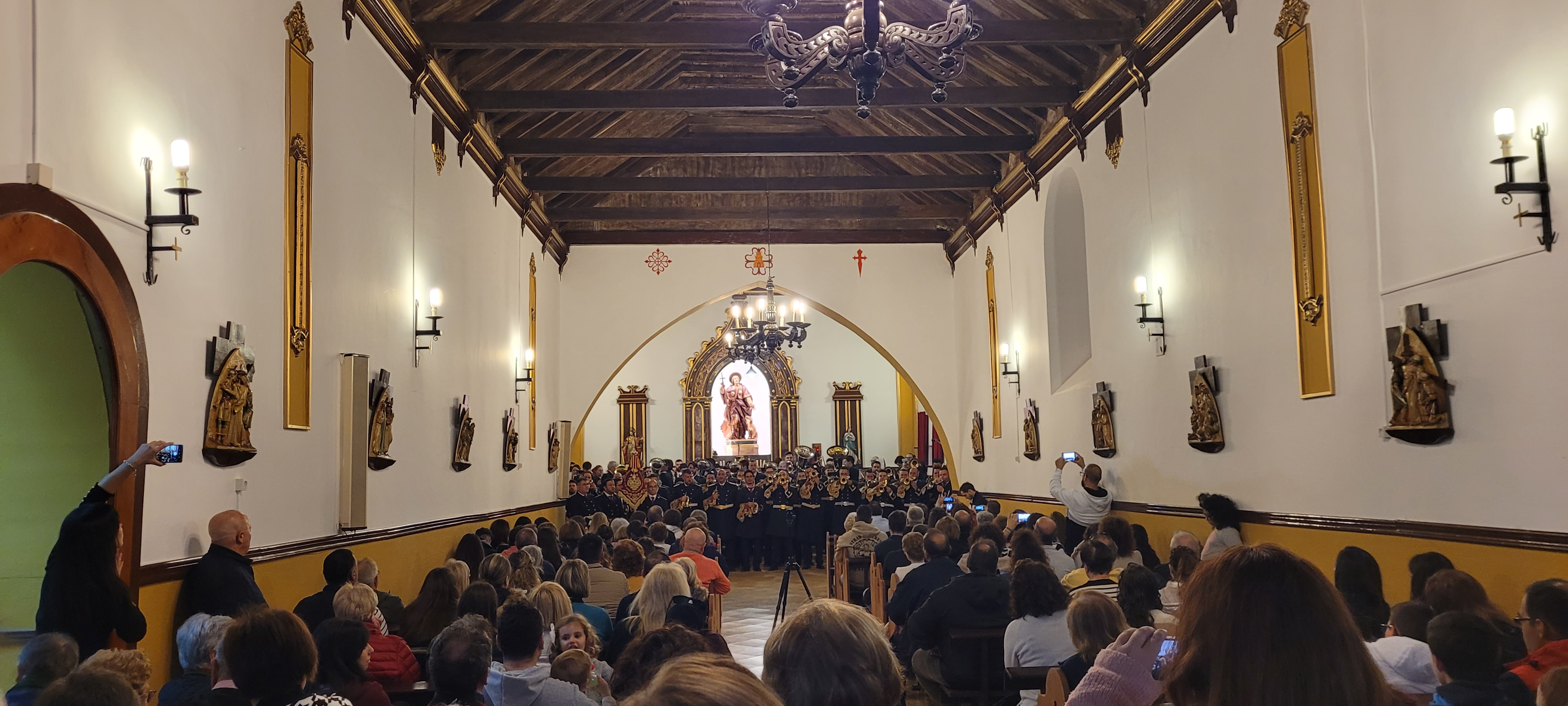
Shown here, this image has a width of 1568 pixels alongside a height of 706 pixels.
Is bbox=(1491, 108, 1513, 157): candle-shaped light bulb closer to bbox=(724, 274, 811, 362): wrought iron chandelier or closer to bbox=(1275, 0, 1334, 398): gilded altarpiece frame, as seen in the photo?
bbox=(1275, 0, 1334, 398): gilded altarpiece frame

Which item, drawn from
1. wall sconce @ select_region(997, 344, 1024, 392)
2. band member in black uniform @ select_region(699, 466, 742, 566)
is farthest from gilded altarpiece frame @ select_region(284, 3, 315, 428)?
band member in black uniform @ select_region(699, 466, 742, 566)

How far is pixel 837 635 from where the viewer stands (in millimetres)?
2480

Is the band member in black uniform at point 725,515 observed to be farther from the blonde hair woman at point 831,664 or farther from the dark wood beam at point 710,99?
the blonde hair woman at point 831,664

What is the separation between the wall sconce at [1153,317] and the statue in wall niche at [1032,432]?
3.63 metres

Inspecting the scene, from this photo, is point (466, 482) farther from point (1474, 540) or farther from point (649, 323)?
point (1474, 540)

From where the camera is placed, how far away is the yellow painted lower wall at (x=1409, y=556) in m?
5.09

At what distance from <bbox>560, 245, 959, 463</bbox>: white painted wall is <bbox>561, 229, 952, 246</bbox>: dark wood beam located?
9 cm

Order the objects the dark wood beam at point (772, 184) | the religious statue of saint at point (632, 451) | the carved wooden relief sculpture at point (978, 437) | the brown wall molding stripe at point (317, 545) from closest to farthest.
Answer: the brown wall molding stripe at point (317, 545)
the dark wood beam at point (772, 184)
the carved wooden relief sculpture at point (978, 437)
the religious statue of saint at point (632, 451)

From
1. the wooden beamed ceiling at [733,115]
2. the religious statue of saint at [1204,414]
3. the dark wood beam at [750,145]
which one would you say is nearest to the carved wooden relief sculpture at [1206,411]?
the religious statue of saint at [1204,414]

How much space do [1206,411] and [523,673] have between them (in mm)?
6045

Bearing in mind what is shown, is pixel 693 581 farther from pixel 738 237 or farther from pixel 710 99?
pixel 738 237

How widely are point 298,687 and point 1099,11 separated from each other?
8419mm

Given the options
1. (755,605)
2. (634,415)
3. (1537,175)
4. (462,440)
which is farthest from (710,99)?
(634,415)

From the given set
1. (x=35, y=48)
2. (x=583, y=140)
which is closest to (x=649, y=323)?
(x=583, y=140)
